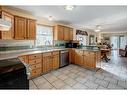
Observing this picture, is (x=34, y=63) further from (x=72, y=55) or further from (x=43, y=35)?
(x=72, y=55)

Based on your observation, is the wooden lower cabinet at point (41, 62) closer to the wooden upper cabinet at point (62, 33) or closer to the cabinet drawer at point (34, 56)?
the cabinet drawer at point (34, 56)

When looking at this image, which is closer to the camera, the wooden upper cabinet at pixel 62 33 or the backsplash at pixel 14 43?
the backsplash at pixel 14 43

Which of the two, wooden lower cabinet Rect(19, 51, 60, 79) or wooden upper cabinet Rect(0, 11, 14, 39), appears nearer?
wooden upper cabinet Rect(0, 11, 14, 39)

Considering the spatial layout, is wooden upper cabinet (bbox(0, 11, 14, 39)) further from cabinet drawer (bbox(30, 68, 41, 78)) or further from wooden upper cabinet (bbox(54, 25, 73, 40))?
wooden upper cabinet (bbox(54, 25, 73, 40))

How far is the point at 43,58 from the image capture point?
3.64 m

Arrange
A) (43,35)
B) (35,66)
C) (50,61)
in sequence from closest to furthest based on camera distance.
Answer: (35,66)
(50,61)
(43,35)

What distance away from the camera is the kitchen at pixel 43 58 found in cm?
191

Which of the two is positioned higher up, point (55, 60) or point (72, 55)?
point (72, 55)

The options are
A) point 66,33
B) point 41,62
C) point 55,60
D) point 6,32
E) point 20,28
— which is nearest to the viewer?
point 6,32

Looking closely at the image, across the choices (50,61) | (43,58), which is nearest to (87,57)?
(50,61)

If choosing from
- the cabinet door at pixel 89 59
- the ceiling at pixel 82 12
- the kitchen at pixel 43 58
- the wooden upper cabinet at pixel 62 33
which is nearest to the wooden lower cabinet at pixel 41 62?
the kitchen at pixel 43 58

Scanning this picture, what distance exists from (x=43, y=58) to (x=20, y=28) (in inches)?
50.5

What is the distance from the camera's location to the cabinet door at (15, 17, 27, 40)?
123 inches

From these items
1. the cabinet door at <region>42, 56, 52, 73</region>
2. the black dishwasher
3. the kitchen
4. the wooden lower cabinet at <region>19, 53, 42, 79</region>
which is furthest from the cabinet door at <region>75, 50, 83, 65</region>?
the black dishwasher
